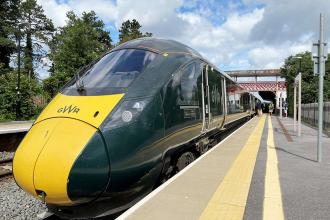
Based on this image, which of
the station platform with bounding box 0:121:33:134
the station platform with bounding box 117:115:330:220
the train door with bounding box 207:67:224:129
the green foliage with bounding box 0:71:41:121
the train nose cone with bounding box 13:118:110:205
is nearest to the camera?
the train nose cone with bounding box 13:118:110:205

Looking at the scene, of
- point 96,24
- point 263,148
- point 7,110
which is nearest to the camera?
point 263,148

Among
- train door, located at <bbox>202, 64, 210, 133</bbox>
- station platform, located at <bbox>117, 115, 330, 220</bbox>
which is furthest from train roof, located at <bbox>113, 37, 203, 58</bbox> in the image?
station platform, located at <bbox>117, 115, 330, 220</bbox>

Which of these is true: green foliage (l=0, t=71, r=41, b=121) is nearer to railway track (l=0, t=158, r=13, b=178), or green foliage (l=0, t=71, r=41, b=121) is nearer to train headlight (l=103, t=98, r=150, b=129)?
railway track (l=0, t=158, r=13, b=178)

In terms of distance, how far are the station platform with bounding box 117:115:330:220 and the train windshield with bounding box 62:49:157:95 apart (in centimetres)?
167

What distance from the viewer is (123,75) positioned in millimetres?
6418

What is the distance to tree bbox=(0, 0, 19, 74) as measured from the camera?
200ft

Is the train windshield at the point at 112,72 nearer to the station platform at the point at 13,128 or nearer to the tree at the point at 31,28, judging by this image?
the station platform at the point at 13,128

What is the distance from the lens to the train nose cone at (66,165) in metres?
4.89

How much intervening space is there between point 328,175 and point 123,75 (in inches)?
168

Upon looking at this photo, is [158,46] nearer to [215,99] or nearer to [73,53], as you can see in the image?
[215,99]

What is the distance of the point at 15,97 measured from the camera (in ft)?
128

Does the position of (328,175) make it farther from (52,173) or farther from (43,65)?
(43,65)

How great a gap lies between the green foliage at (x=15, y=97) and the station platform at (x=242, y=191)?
3325 cm

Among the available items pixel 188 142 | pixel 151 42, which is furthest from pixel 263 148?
pixel 151 42
